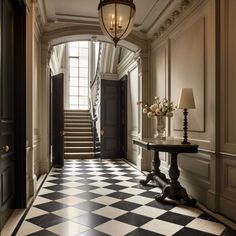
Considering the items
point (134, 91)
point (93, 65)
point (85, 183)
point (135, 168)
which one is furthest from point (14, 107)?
point (93, 65)

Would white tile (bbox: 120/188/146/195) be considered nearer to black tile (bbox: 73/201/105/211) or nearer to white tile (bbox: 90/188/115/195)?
white tile (bbox: 90/188/115/195)

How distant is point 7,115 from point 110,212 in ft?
5.69

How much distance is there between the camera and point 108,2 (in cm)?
302

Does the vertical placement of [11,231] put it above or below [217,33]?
below

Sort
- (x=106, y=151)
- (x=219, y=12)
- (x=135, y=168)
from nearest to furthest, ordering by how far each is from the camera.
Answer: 1. (x=219, y=12)
2. (x=135, y=168)
3. (x=106, y=151)

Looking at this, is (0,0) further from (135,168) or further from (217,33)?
(135,168)

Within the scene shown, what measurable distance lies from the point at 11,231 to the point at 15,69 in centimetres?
197

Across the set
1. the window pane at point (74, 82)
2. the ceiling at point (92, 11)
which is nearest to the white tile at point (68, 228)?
the ceiling at point (92, 11)

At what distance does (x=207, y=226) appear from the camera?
2.88m

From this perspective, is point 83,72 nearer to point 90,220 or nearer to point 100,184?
point 100,184

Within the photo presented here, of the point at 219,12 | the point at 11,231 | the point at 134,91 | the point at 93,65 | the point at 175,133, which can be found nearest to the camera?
the point at 11,231

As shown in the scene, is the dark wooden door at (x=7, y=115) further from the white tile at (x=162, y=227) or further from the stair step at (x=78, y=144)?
the stair step at (x=78, y=144)

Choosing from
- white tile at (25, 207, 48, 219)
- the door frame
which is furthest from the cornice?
white tile at (25, 207, 48, 219)

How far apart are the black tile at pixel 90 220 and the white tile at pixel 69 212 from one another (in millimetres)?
93
